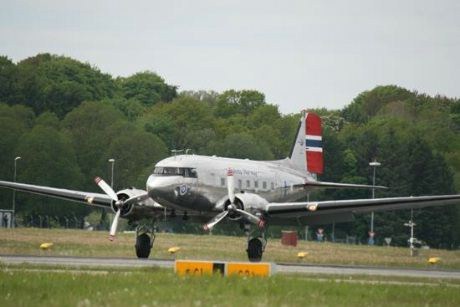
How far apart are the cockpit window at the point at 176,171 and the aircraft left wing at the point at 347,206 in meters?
3.25

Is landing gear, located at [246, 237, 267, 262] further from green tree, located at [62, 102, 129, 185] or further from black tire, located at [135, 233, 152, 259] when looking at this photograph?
green tree, located at [62, 102, 129, 185]

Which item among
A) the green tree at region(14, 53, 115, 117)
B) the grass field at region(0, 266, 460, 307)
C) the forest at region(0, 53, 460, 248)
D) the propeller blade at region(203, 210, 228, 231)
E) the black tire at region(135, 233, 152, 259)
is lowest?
the grass field at region(0, 266, 460, 307)

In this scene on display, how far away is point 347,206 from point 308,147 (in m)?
13.2

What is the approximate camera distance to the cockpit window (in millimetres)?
53844

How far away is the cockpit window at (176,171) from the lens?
2120 inches

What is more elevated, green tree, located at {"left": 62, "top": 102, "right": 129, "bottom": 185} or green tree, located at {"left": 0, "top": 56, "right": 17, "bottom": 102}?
green tree, located at {"left": 0, "top": 56, "right": 17, "bottom": 102}

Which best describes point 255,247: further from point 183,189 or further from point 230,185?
point 183,189

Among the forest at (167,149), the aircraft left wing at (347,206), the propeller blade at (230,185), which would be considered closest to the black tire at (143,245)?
the propeller blade at (230,185)

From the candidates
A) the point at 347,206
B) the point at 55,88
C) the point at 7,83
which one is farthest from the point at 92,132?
the point at 347,206

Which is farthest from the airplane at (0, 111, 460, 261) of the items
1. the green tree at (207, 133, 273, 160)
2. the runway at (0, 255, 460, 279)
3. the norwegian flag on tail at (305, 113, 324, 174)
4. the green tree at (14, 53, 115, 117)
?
the green tree at (14, 53, 115, 117)

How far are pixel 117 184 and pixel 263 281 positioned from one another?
87.4 meters

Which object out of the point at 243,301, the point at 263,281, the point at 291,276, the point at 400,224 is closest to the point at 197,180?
the point at 291,276

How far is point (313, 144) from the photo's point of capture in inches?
2630

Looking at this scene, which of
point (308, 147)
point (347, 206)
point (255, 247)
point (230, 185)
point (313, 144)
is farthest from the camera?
point (313, 144)
